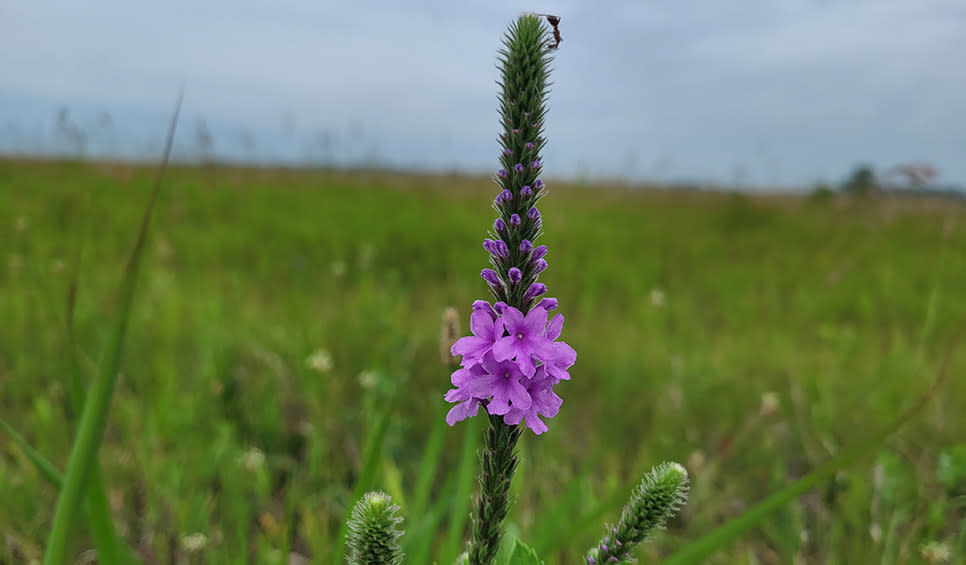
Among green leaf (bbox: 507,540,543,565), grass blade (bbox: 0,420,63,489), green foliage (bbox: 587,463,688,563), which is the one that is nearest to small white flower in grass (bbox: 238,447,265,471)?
grass blade (bbox: 0,420,63,489)

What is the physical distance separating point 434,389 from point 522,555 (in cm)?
394

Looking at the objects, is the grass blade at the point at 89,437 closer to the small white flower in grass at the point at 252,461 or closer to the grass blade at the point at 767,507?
the grass blade at the point at 767,507

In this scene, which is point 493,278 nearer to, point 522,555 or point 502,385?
point 502,385

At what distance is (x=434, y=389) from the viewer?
5219mm

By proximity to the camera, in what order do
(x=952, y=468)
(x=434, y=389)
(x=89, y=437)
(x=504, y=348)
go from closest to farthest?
(x=504, y=348), (x=89, y=437), (x=952, y=468), (x=434, y=389)

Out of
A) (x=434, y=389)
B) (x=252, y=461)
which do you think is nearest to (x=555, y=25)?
(x=252, y=461)

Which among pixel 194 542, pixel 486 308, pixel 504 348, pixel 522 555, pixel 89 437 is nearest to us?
pixel 504 348

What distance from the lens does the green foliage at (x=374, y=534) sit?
3.65 ft

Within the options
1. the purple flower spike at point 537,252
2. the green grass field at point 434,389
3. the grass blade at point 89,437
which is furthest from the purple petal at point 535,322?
the grass blade at point 89,437

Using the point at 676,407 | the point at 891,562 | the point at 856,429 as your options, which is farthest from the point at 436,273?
the point at 891,562

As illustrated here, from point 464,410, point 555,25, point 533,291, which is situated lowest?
point 464,410

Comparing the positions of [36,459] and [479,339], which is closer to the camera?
[479,339]

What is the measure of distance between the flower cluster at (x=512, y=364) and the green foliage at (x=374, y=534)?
0.21 metres

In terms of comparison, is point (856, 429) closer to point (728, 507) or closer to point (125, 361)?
point (728, 507)
